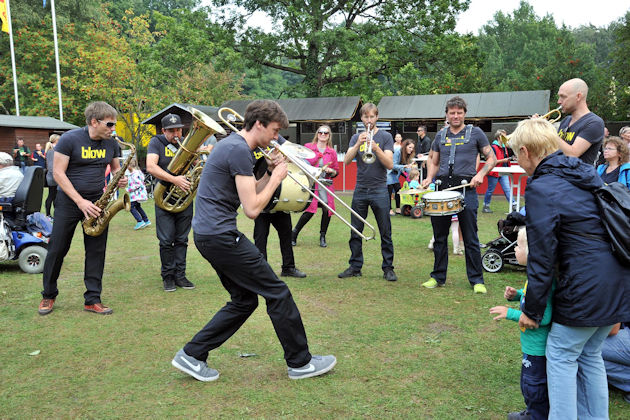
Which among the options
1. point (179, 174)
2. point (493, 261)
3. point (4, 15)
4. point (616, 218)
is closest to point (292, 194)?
point (179, 174)

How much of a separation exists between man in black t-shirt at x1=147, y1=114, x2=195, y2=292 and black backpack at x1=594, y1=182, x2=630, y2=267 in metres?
4.54

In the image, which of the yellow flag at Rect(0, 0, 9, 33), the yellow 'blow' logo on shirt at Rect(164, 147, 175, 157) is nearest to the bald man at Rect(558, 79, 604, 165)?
the yellow 'blow' logo on shirt at Rect(164, 147, 175, 157)

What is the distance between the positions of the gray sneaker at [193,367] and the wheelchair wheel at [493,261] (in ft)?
14.2

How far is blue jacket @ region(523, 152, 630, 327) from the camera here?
103 inches

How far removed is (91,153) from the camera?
5309mm

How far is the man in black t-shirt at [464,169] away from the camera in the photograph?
5.91 meters

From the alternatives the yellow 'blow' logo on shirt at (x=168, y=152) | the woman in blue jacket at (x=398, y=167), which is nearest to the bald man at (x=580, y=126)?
the yellow 'blow' logo on shirt at (x=168, y=152)

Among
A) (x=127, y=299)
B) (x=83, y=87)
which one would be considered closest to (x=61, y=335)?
A: (x=127, y=299)

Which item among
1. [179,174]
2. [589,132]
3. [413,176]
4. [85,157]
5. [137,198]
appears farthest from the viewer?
[413,176]

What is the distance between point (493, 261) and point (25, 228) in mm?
6575

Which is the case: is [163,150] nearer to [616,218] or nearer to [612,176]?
[616,218]

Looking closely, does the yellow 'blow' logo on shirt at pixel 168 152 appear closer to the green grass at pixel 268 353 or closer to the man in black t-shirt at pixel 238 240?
the green grass at pixel 268 353

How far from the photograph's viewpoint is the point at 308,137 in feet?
70.5

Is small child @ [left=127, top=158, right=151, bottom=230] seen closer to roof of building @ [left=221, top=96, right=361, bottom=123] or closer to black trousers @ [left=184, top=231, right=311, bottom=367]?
black trousers @ [left=184, top=231, right=311, bottom=367]
